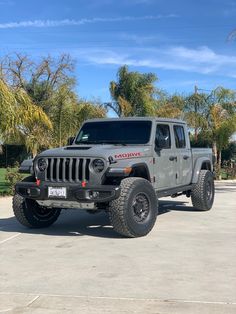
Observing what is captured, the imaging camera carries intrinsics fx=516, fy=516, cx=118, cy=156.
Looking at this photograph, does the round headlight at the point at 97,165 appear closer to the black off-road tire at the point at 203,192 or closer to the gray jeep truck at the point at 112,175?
the gray jeep truck at the point at 112,175

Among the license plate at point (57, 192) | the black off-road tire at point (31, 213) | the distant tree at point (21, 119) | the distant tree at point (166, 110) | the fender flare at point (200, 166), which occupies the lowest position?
the black off-road tire at point (31, 213)

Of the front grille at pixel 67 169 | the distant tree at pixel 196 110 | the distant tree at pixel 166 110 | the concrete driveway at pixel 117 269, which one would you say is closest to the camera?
the concrete driveway at pixel 117 269

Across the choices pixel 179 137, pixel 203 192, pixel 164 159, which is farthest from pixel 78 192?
pixel 203 192

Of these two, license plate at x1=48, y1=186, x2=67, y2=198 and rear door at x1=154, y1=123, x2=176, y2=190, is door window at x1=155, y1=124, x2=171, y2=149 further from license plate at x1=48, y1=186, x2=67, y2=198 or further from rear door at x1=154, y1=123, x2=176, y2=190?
license plate at x1=48, y1=186, x2=67, y2=198

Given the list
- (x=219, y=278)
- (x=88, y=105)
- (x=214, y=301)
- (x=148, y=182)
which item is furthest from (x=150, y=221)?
(x=88, y=105)

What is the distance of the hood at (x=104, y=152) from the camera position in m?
8.45

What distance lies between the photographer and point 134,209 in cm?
854

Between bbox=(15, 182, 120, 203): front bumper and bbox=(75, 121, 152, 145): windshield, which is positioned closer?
bbox=(15, 182, 120, 203): front bumper

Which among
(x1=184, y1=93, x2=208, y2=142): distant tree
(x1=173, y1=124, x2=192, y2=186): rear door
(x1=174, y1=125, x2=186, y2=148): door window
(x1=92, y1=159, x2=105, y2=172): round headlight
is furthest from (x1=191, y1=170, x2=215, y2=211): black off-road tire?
(x1=184, y1=93, x2=208, y2=142): distant tree

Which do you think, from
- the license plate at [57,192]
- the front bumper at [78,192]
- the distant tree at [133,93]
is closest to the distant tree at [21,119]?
the front bumper at [78,192]

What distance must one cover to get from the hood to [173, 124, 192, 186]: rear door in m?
1.41

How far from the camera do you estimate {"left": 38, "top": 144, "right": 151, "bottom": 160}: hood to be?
8455 mm

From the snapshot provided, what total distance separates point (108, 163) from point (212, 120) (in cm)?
1994

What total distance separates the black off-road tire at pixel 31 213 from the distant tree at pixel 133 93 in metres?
17.0
